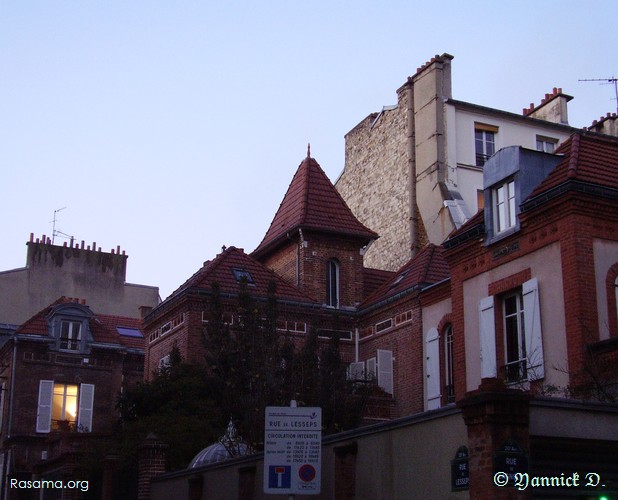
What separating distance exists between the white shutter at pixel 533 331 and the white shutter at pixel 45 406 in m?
23.6

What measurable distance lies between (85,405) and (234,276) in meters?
11.0

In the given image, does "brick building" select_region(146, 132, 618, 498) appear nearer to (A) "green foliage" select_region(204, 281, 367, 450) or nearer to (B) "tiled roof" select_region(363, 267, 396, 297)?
(B) "tiled roof" select_region(363, 267, 396, 297)

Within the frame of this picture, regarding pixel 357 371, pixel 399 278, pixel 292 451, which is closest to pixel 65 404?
pixel 357 371

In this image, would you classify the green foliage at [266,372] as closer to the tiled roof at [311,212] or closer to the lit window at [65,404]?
the tiled roof at [311,212]

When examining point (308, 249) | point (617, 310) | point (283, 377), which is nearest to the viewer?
point (617, 310)

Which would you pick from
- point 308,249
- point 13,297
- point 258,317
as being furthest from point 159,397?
point 13,297

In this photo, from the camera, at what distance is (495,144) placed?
38219 millimetres

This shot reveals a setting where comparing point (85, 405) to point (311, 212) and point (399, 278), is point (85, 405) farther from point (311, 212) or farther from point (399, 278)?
point (399, 278)

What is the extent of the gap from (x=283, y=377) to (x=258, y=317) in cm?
200

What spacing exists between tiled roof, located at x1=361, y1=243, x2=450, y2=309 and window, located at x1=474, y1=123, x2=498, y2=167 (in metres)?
6.68

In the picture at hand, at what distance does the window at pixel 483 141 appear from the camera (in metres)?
38.1

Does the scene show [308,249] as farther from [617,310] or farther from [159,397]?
[617,310]

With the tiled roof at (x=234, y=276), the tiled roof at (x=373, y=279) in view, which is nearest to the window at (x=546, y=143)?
the tiled roof at (x=373, y=279)

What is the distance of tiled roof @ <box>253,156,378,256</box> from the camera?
1374 inches
